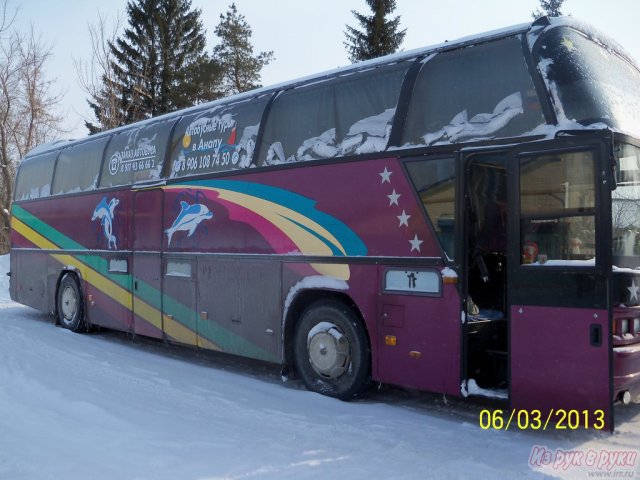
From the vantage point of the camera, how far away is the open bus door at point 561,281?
Answer: 15.5ft

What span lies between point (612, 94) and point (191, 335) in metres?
6.09

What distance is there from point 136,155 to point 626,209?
7.45 meters

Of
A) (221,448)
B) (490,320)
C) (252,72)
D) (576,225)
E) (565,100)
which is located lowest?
(221,448)

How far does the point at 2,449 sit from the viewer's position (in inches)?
183

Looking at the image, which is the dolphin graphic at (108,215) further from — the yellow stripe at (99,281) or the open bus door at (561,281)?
the open bus door at (561,281)

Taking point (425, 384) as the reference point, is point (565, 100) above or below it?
above

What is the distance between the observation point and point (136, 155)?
9.88 m

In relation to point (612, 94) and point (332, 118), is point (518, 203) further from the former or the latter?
point (332, 118)

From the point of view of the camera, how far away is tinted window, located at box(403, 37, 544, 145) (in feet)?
17.1

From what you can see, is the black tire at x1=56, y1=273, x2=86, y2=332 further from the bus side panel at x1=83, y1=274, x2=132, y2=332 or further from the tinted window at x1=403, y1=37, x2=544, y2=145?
the tinted window at x1=403, y1=37, x2=544, y2=145

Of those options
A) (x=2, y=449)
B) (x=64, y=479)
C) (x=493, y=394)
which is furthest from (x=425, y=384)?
(x=2, y=449)
